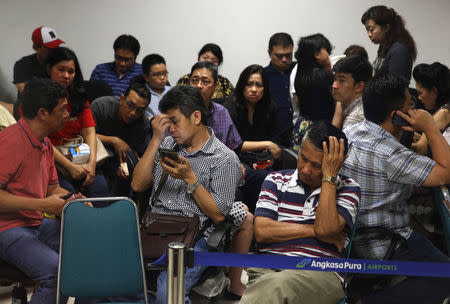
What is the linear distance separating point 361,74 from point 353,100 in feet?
0.59

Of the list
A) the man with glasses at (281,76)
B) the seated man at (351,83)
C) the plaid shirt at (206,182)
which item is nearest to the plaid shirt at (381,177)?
the plaid shirt at (206,182)

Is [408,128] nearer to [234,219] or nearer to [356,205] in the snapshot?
[356,205]

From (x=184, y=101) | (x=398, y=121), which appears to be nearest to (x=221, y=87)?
(x=184, y=101)

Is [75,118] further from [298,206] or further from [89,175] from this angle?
[298,206]

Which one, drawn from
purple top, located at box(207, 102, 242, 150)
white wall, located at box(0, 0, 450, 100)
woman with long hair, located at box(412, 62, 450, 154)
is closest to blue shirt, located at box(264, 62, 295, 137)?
purple top, located at box(207, 102, 242, 150)

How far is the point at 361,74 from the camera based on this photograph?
325 cm

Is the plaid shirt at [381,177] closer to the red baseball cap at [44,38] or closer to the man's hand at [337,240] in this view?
the man's hand at [337,240]

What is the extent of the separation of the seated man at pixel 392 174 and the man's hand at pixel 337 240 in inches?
11.5

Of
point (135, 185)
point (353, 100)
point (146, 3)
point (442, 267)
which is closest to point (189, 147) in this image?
point (135, 185)

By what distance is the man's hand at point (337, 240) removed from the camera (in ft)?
7.13

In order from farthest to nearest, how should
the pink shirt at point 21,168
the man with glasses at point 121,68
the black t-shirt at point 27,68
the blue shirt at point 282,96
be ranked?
the man with glasses at point 121,68 → the blue shirt at point 282,96 → the black t-shirt at point 27,68 → the pink shirt at point 21,168

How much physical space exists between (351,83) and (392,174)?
1.05 m

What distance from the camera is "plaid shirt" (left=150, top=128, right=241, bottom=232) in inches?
103

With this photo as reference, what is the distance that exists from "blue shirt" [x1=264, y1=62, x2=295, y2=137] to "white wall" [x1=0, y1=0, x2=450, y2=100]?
123 cm
